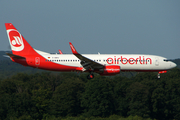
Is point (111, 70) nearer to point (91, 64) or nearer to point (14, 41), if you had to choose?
point (91, 64)

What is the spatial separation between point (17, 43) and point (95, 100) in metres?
57.3

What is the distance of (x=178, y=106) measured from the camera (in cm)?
11438

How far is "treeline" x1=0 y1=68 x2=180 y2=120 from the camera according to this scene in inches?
3939

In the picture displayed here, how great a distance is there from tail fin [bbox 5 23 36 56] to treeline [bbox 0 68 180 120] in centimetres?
4586

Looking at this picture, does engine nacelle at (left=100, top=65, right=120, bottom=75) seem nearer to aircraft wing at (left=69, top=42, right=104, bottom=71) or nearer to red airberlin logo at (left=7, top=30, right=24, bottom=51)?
aircraft wing at (left=69, top=42, right=104, bottom=71)

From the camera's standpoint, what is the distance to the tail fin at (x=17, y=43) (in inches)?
2105

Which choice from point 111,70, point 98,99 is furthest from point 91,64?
point 98,99

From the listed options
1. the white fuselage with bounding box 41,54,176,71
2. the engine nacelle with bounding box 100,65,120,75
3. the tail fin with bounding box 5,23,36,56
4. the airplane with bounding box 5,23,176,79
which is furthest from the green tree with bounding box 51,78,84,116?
the engine nacelle with bounding box 100,65,120,75

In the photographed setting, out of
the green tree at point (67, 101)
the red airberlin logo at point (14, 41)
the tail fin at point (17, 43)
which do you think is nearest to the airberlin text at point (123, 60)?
the tail fin at point (17, 43)

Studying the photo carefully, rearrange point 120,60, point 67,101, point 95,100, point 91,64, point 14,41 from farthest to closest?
point 67,101
point 95,100
point 14,41
point 120,60
point 91,64

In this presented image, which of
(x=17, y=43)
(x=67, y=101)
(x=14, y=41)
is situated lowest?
(x=67, y=101)

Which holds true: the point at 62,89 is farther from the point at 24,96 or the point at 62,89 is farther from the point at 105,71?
the point at 105,71

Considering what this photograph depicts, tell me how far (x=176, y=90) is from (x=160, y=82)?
7.22 meters

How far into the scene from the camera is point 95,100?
348 feet
